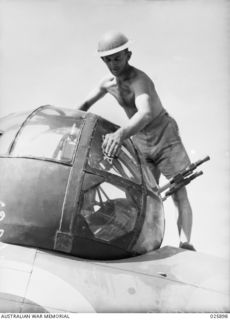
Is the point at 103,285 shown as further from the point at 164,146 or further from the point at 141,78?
the point at 164,146

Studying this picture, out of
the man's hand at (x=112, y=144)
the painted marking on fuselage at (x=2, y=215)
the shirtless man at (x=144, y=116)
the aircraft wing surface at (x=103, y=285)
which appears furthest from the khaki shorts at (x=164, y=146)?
the painted marking on fuselage at (x=2, y=215)

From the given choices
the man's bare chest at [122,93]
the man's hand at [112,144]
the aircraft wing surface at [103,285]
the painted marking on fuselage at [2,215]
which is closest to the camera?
the aircraft wing surface at [103,285]

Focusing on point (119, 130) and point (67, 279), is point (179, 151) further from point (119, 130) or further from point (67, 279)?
point (67, 279)

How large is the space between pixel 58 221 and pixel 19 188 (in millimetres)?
334

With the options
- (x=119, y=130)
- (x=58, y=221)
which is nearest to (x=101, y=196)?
(x=58, y=221)

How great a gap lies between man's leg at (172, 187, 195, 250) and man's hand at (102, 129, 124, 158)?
5.39 feet

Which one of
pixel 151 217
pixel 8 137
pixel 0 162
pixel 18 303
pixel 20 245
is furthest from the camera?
pixel 151 217

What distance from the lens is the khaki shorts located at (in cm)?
501

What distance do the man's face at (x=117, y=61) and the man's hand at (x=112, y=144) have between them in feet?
3.24

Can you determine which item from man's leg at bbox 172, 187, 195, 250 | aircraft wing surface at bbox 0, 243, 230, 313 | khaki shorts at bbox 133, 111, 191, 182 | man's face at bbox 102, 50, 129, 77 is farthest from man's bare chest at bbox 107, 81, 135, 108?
aircraft wing surface at bbox 0, 243, 230, 313

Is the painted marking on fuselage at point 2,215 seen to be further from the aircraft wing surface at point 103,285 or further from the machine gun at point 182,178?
the machine gun at point 182,178

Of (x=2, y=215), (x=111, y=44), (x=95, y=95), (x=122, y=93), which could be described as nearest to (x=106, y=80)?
(x=95, y=95)

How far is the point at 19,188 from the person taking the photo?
292cm

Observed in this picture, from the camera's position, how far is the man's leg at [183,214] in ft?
15.3
